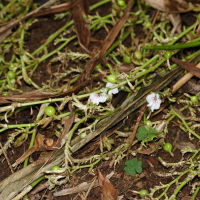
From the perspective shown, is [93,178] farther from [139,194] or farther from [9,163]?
[9,163]

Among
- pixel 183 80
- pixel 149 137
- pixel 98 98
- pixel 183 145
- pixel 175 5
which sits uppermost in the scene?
pixel 175 5

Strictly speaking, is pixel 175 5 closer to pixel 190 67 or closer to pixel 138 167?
pixel 190 67

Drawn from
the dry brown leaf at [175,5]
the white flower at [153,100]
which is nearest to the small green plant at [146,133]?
the white flower at [153,100]

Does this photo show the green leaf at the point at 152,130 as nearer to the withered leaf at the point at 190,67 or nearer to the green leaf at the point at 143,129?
the green leaf at the point at 143,129

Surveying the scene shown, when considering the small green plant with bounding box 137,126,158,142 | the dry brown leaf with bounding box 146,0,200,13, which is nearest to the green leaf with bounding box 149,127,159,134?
the small green plant with bounding box 137,126,158,142

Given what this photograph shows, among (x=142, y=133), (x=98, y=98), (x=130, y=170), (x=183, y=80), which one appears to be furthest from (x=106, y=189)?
(x=183, y=80)

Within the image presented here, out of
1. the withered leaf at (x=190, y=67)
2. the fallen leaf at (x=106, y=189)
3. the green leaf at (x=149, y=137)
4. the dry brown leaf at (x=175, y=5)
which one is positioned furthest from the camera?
the dry brown leaf at (x=175, y=5)

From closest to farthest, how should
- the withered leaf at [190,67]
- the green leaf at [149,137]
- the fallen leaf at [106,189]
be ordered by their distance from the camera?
the fallen leaf at [106,189]
the green leaf at [149,137]
the withered leaf at [190,67]
